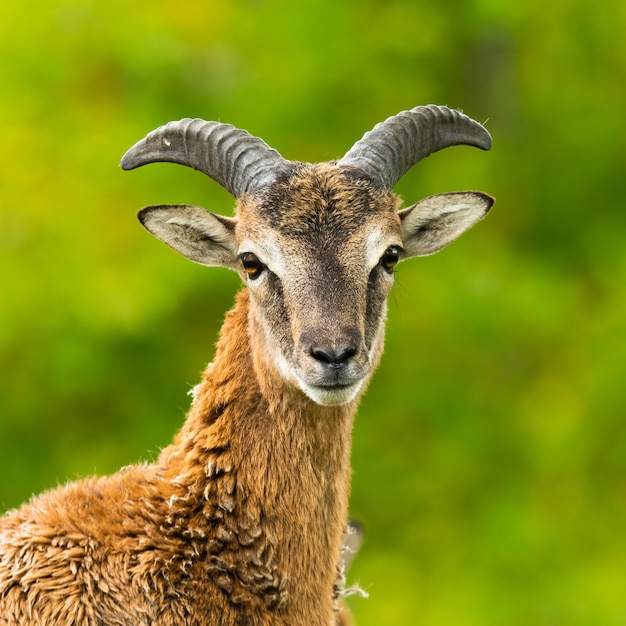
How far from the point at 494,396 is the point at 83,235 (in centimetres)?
685

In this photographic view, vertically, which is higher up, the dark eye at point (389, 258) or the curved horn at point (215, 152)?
the curved horn at point (215, 152)

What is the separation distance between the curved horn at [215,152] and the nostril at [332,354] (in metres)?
1.47

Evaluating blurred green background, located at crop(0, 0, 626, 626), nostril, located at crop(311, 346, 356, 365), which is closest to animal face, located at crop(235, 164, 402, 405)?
nostril, located at crop(311, 346, 356, 365)

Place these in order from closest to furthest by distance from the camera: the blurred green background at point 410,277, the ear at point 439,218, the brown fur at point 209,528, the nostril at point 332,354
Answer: the brown fur at point 209,528 < the nostril at point 332,354 < the ear at point 439,218 < the blurred green background at point 410,277

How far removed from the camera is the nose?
7230 mm

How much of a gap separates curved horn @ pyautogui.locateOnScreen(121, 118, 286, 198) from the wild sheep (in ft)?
0.04

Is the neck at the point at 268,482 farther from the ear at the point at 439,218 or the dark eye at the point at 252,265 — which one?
the ear at the point at 439,218

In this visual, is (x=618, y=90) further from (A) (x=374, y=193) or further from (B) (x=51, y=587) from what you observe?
(B) (x=51, y=587)

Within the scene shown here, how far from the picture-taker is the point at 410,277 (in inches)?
711

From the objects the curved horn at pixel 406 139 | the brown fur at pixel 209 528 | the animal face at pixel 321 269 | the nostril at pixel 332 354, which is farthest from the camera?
the curved horn at pixel 406 139

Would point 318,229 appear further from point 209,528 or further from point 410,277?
point 410,277

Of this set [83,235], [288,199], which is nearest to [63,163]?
[83,235]

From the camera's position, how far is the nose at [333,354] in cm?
723

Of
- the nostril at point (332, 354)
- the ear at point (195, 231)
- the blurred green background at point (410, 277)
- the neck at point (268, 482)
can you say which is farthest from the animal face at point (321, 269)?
the blurred green background at point (410, 277)
